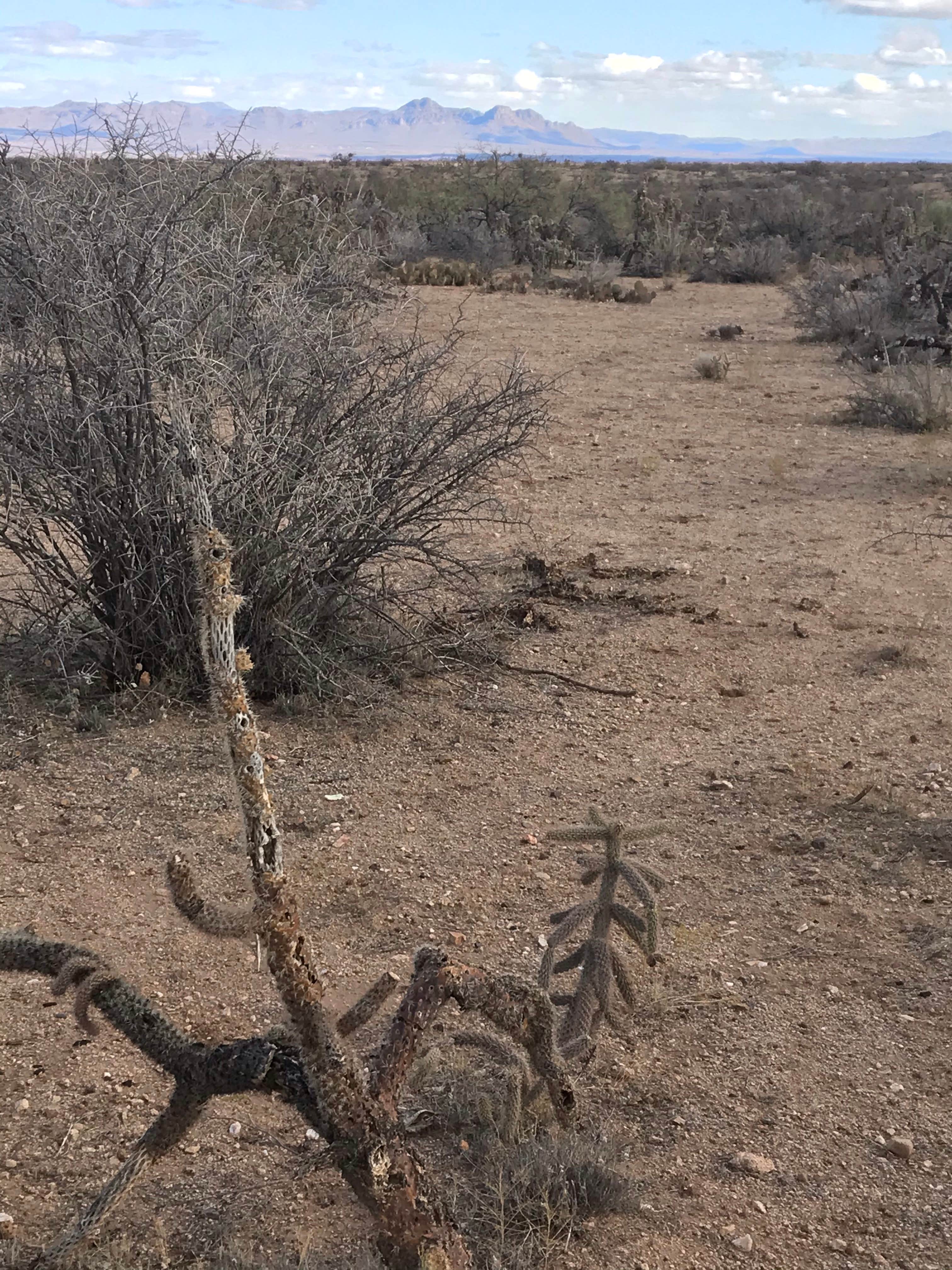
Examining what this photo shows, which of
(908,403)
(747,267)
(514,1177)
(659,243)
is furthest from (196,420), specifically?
(659,243)

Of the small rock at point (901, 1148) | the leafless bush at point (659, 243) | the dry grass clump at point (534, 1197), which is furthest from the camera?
the leafless bush at point (659, 243)

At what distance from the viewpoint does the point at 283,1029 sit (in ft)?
7.03

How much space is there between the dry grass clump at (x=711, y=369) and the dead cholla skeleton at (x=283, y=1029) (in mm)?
12053

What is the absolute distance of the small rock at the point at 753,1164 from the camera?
291 cm

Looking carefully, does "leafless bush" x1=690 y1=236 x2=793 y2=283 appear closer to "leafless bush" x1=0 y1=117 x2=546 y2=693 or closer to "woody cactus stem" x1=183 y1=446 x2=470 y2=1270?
"leafless bush" x1=0 y1=117 x2=546 y2=693

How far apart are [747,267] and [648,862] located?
71.0ft

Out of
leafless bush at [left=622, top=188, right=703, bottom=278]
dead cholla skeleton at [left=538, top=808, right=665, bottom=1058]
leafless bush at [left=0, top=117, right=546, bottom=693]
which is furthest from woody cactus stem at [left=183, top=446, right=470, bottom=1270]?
leafless bush at [left=622, top=188, right=703, bottom=278]

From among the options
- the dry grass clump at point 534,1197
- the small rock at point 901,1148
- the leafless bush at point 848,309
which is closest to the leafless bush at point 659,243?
the leafless bush at point 848,309

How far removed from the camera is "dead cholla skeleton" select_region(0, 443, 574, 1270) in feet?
6.16

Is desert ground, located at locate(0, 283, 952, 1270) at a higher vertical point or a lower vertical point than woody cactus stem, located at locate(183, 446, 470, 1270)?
lower

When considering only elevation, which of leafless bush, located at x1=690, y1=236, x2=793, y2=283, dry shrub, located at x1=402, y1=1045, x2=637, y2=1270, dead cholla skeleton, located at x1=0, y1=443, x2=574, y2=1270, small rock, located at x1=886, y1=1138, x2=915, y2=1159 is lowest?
small rock, located at x1=886, y1=1138, x2=915, y2=1159

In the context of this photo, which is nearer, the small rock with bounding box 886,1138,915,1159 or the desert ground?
the desert ground

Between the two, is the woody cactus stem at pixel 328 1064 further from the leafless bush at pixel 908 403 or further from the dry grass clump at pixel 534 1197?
the leafless bush at pixel 908 403

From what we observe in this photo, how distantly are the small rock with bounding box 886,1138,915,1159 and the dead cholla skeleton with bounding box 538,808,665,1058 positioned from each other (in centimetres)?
70
